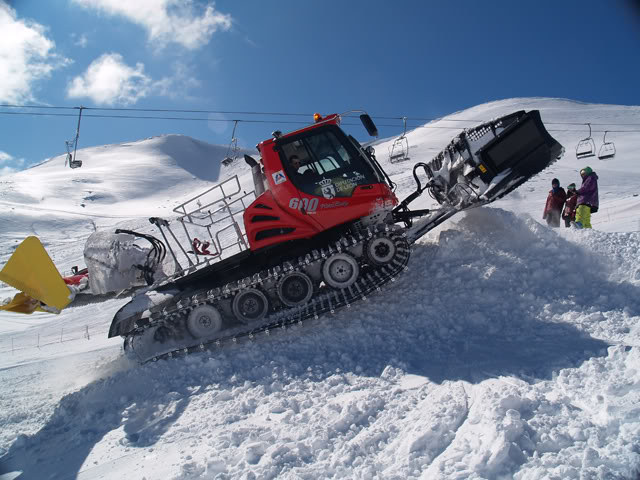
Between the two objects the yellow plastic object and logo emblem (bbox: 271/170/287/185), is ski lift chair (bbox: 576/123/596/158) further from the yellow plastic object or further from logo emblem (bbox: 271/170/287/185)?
the yellow plastic object

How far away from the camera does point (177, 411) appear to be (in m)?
4.53

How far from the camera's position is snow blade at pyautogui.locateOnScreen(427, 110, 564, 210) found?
6531mm

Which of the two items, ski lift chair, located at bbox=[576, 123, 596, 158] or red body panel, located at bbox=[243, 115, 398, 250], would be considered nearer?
red body panel, located at bbox=[243, 115, 398, 250]

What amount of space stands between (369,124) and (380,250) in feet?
6.44

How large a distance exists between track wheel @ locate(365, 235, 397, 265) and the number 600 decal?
1.01m

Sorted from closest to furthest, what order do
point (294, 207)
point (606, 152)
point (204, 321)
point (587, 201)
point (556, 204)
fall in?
point (294, 207) < point (204, 321) < point (587, 201) < point (556, 204) < point (606, 152)

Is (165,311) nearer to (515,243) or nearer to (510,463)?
(510,463)

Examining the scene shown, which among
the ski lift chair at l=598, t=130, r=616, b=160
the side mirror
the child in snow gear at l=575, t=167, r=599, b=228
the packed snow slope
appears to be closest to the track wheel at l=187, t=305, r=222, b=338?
the packed snow slope

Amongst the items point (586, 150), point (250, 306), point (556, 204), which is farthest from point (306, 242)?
Answer: point (586, 150)

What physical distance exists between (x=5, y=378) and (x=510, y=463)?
24.1 ft

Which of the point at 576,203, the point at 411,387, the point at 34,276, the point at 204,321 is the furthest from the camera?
the point at 576,203

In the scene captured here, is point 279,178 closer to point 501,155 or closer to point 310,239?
point 310,239

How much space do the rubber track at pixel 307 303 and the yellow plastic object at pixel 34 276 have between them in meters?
1.29

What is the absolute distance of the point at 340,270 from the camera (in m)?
6.32
